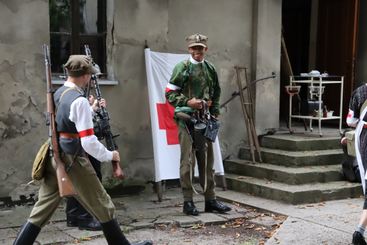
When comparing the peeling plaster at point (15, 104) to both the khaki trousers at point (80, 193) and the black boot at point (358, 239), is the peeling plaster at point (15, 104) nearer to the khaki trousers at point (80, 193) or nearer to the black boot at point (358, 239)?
the khaki trousers at point (80, 193)

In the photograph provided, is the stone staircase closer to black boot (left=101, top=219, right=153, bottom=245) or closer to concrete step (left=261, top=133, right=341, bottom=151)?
concrete step (left=261, top=133, right=341, bottom=151)

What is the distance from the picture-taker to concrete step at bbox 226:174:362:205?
6809 millimetres

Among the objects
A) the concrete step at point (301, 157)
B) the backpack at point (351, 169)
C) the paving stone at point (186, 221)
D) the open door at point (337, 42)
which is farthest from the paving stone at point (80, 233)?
the open door at point (337, 42)

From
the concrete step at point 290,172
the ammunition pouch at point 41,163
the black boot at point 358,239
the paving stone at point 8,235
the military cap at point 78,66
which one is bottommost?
the paving stone at point 8,235

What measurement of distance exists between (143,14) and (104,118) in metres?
2.32

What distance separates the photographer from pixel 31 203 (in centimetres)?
653

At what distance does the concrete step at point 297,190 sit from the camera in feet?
22.3

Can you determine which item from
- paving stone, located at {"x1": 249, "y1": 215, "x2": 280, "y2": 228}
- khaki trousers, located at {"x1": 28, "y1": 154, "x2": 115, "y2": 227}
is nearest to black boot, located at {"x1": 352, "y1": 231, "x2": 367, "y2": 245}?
paving stone, located at {"x1": 249, "y1": 215, "x2": 280, "y2": 228}

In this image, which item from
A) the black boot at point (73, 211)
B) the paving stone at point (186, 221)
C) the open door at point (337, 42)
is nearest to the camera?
the black boot at point (73, 211)

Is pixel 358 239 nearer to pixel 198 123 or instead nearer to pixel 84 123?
pixel 198 123

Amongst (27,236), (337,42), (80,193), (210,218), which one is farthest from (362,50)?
(27,236)

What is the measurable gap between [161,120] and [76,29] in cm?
160

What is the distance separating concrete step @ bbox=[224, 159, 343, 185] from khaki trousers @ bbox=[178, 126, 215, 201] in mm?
1251

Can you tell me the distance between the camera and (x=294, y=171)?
23.7ft
